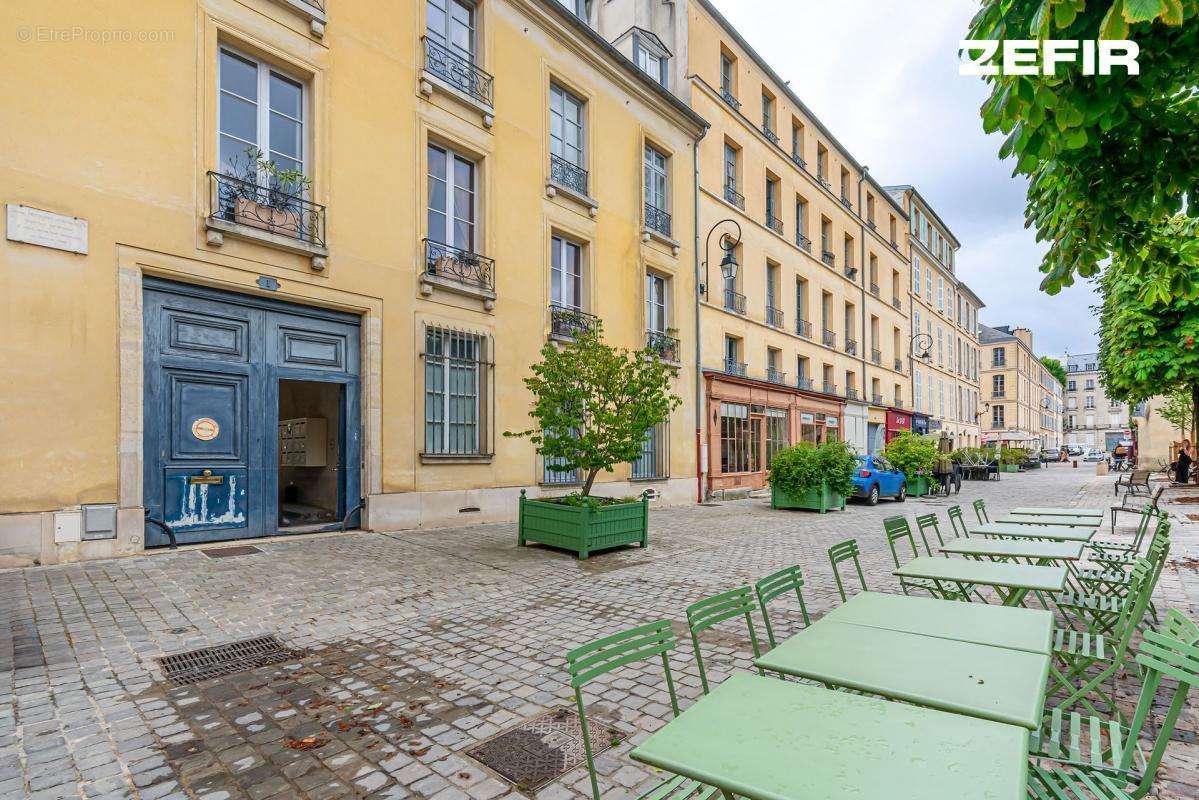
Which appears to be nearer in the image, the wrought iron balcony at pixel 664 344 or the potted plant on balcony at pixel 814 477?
the potted plant on balcony at pixel 814 477

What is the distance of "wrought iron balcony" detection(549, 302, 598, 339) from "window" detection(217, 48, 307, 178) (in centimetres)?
537

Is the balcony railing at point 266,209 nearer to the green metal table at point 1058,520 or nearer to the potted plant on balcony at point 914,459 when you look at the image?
the green metal table at point 1058,520

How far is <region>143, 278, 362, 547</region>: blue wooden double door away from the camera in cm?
757

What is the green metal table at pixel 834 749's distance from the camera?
157cm

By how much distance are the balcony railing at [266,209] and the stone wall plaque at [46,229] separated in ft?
4.52

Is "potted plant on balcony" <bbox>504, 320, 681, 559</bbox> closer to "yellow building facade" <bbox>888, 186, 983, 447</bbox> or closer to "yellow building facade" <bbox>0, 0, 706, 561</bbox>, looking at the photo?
"yellow building facade" <bbox>0, 0, 706, 561</bbox>

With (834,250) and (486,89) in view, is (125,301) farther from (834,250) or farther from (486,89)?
(834,250)

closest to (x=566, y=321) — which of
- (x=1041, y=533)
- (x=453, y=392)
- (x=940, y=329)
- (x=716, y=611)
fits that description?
(x=453, y=392)

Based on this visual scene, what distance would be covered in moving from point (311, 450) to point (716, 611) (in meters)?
10.1

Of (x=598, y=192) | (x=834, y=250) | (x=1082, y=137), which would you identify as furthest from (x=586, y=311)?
(x=834, y=250)

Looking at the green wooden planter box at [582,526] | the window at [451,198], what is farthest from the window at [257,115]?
the green wooden planter box at [582,526]

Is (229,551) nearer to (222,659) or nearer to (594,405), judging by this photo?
(222,659)

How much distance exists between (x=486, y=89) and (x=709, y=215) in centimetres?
821

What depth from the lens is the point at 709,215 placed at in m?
17.8
